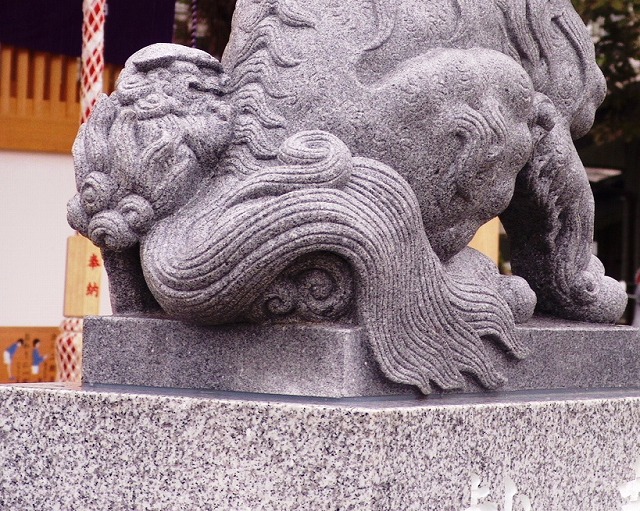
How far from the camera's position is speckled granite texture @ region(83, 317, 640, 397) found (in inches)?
104

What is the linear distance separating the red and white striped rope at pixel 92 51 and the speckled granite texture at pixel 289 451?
10.6ft

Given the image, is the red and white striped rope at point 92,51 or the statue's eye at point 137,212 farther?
the red and white striped rope at point 92,51

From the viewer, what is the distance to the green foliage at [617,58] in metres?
8.76

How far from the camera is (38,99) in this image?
A: 7.75m

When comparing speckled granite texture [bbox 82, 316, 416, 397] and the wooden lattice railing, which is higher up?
Result: speckled granite texture [bbox 82, 316, 416, 397]

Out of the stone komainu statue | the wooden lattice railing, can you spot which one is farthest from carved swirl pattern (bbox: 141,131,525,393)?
the wooden lattice railing

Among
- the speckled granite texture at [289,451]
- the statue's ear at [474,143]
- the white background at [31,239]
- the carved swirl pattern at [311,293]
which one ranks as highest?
the statue's ear at [474,143]

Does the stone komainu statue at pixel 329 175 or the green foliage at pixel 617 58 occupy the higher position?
the stone komainu statue at pixel 329 175

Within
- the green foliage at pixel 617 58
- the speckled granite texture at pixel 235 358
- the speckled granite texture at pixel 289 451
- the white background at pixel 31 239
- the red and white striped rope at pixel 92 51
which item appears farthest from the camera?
the green foliage at pixel 617 58

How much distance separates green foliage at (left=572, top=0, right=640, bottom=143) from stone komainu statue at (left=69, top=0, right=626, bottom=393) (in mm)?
5435

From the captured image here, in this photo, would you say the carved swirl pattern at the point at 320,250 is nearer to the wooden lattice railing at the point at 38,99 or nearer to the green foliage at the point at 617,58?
the wooden lattice railing at the point at 38,99

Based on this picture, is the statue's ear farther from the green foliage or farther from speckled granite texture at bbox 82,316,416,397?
the green foliage

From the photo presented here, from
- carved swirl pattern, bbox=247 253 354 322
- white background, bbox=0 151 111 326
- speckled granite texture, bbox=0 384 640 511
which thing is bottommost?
white background, bbox=0 151 111 326

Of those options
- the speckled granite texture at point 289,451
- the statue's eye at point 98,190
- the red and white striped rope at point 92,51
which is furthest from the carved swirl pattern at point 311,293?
the red and white striped rope at point 92,51
